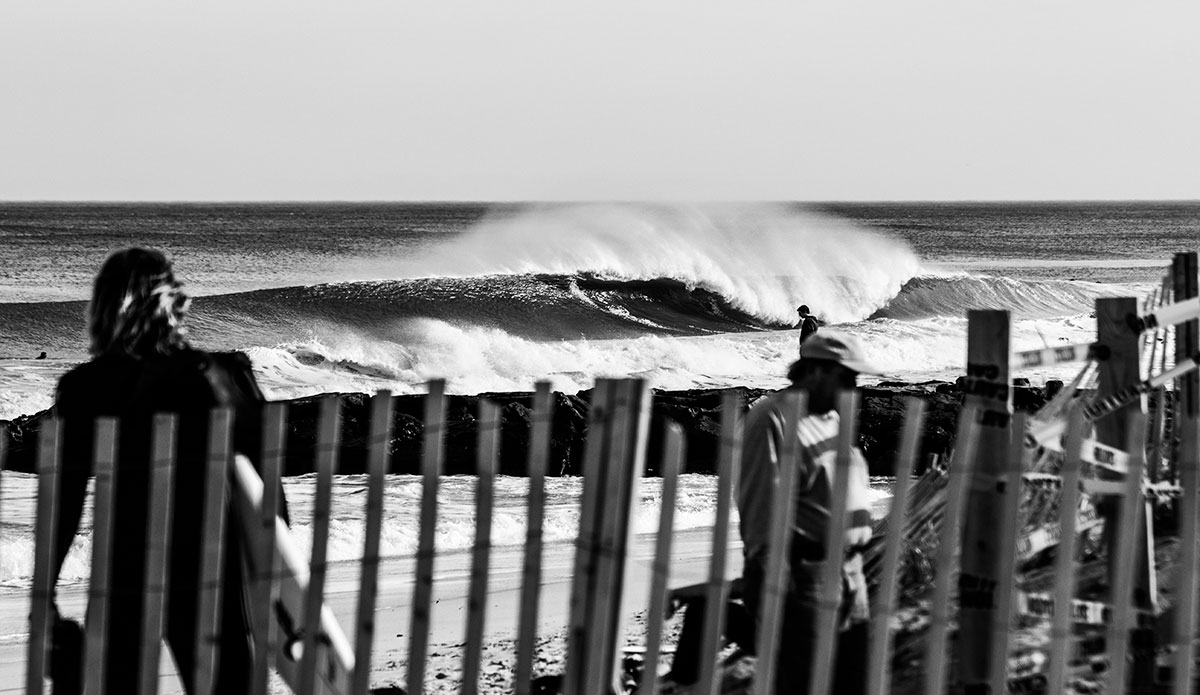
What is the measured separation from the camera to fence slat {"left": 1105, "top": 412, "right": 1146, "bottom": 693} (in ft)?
10.6

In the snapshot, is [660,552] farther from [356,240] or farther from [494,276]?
[356,240]

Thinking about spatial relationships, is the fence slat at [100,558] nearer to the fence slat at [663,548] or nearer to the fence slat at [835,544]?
the fence slat at [663,548]

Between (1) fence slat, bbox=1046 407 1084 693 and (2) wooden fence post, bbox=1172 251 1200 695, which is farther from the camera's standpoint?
(2) wooden fence post, bbox=1172 251 1200 695

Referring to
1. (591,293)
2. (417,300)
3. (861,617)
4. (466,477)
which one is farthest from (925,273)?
(861,617)

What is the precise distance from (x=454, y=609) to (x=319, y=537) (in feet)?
11.9

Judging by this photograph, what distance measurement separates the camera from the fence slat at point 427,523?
3061mm

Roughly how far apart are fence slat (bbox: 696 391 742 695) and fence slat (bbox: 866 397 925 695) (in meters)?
0.36

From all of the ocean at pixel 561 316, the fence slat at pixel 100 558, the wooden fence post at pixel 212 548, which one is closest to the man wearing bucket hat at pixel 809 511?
the wooden fence post at pixel 212 548

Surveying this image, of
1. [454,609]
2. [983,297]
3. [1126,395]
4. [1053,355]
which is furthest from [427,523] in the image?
[983,297]

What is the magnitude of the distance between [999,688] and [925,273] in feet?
114

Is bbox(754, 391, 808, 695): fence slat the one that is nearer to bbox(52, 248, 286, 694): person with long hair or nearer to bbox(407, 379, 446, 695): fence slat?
bbox(407, 379, 446, 695): fence slat

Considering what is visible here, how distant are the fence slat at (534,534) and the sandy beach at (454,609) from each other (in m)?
1.59

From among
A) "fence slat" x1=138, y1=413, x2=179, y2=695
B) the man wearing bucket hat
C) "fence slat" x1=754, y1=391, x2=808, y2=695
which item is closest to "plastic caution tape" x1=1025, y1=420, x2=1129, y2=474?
the man wearing bucket hat

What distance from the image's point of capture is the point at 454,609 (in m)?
6.69
